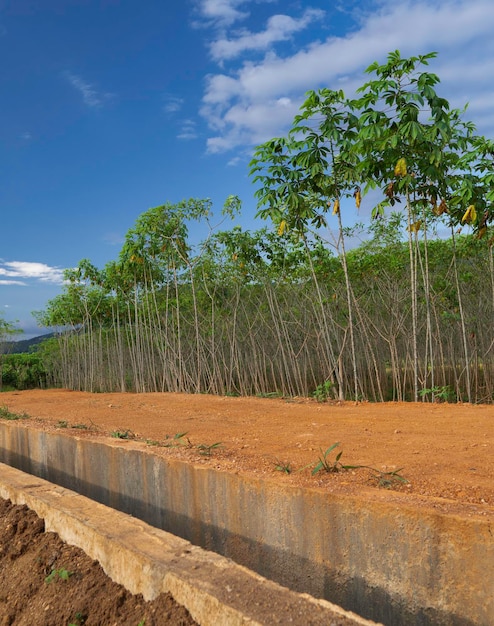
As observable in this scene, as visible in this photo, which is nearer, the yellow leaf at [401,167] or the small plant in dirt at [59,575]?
the small plant in dirt at [59,575]

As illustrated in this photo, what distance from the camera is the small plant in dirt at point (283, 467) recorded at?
3.12m

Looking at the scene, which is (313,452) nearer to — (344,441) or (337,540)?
(344,441)

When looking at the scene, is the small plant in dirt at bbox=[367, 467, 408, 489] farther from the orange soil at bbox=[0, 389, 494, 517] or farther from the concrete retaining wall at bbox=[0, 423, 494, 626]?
the concrete retaining wall at bbox=[0, 423, 494, 626]

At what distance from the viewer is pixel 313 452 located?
3.83m

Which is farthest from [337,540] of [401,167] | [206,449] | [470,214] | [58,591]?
[401,167]

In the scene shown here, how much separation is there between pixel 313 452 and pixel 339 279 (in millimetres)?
8329

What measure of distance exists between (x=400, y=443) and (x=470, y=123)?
5240mm

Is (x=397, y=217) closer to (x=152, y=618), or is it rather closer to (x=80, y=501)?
→ (x=80, y=501)

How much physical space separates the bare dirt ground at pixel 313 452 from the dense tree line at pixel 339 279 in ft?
7.26

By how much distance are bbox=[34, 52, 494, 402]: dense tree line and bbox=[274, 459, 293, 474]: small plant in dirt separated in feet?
14.3

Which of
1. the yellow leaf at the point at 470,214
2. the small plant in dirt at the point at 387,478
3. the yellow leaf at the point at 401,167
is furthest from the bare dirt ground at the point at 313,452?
the yellow leaf at the point at 401,167

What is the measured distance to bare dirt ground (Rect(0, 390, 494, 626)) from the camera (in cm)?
252

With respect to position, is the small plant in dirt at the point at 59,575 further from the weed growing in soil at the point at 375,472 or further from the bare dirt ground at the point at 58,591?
the weed growing in soil at the point at 375,472

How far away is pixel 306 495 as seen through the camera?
272 centimetres
